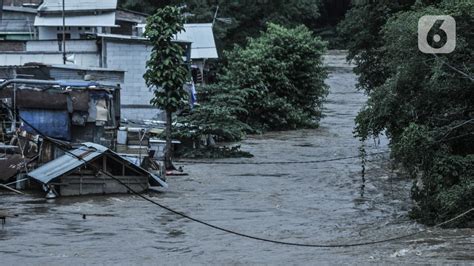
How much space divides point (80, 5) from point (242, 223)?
28.8m

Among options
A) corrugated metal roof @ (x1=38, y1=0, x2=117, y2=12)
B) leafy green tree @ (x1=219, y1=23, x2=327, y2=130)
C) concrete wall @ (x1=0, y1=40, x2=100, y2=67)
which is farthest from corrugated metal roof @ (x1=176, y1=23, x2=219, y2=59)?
concrete wall @ (x1=0, y1=40, x2=100, y2=67)

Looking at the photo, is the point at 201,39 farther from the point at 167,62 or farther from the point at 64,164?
the point at 64,164

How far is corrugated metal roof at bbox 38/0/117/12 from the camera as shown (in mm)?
44219

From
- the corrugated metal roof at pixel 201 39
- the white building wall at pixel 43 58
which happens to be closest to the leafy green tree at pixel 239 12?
the corrugated metal roof at pixel 201 39

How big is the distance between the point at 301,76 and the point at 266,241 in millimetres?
28970

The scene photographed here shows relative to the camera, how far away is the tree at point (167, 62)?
89.5 ft

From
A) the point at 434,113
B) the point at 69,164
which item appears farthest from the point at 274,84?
the point at 434,113

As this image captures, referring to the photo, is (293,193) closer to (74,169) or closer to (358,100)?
(74,169)

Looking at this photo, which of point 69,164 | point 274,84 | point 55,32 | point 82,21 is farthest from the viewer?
point 55,32

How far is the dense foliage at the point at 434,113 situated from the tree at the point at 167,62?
968cm

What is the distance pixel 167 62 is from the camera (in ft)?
89.0

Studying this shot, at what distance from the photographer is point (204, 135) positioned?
34.6 metres

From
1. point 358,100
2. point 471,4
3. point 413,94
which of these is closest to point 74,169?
point 413,94

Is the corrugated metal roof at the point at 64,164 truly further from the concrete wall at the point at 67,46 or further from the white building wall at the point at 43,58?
the concrete wall at the point at 67,46
